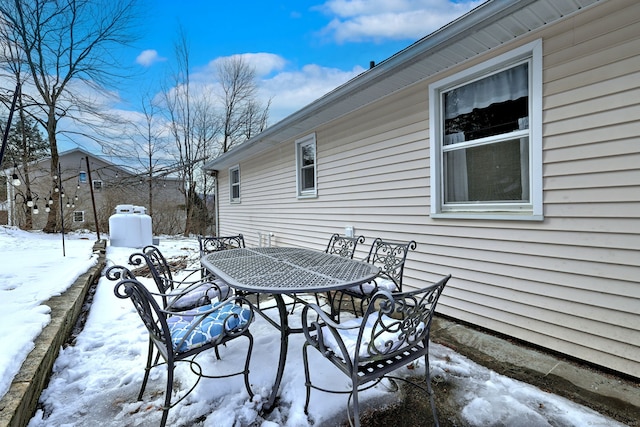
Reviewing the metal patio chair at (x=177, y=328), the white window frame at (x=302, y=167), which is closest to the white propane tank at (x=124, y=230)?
the white window frame at (x=302, y=167)

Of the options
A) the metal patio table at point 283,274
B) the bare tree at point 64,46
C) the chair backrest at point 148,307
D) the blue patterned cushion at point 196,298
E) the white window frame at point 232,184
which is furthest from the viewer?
the bare tree at point 64,46

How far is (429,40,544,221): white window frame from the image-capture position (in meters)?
2.43

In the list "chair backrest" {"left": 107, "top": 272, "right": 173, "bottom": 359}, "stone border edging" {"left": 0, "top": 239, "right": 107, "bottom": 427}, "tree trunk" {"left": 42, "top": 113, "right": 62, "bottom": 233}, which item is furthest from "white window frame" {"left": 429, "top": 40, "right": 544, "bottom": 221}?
"tree trunk" {"left": 42, "top": 113, "right": 62, "bottom": 233}

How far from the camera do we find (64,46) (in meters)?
11.1

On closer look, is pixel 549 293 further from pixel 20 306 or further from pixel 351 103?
pixel 20 306

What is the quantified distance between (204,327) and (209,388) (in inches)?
19.7

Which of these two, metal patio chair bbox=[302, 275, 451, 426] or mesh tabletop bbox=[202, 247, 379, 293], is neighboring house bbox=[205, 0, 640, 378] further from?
metal patio chair bbox=[302, 275, 451, 426]

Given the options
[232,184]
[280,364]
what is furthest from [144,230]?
[280,364]

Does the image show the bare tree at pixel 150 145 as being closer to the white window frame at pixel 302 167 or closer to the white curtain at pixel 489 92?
the white window frame at pixel 302 167

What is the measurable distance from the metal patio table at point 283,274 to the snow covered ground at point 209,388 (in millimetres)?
232

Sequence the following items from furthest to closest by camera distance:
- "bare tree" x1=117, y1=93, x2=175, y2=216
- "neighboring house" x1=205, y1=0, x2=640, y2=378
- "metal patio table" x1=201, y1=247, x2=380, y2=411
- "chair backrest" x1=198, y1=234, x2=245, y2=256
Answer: "bare tree" x1=117, y1=93, x2=175, y2=216 → "chair backrest" x1=198, y1=234, x2=245, y2=256 → "neighboring house" x1=205, y1=0, x2=640, y2=378 → "metal patio table" x1=201, y1=247, x2=380, y2=411

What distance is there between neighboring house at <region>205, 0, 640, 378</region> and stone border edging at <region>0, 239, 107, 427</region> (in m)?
3.25

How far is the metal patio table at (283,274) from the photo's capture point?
1.75 meters

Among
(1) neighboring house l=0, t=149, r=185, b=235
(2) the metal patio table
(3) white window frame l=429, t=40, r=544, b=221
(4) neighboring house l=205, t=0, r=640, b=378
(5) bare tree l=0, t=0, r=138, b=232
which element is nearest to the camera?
(2) the metal patio table
